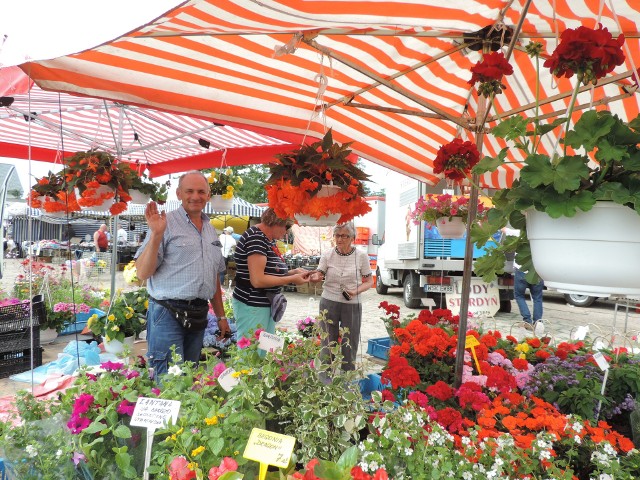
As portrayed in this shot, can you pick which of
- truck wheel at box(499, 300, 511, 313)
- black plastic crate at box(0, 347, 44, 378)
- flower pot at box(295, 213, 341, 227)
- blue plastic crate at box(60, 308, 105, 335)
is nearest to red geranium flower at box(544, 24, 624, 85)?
flower pot at box(295, 213, 341, 227)

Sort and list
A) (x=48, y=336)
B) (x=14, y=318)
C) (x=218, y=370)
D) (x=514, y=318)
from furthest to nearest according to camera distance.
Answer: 1. (x=514, y=318)
2. (x=48, y=336)
3. (x=14, y=318)
4. (x=218, y=370)

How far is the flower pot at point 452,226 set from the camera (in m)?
4.07

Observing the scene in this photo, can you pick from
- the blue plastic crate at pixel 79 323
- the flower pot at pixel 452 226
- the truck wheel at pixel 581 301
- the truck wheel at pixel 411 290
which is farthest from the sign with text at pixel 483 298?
the blue plastic crate at pixel 79 323

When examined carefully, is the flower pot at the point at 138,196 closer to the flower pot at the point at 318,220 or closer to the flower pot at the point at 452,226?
the flower pot at the point at 318,220

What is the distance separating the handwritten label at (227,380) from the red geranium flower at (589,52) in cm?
135

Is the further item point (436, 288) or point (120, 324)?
point (436, 288)

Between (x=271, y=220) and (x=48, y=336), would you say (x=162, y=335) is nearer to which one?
(x=271, y=220)

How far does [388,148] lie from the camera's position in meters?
3.97

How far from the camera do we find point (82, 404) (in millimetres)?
1480

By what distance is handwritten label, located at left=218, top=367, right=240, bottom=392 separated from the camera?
58.2 inches

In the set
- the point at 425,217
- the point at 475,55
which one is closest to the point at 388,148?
the point at 425,217

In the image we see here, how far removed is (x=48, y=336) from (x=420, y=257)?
632cm

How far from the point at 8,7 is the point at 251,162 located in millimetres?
4207

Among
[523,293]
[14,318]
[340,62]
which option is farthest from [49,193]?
[523,293]
